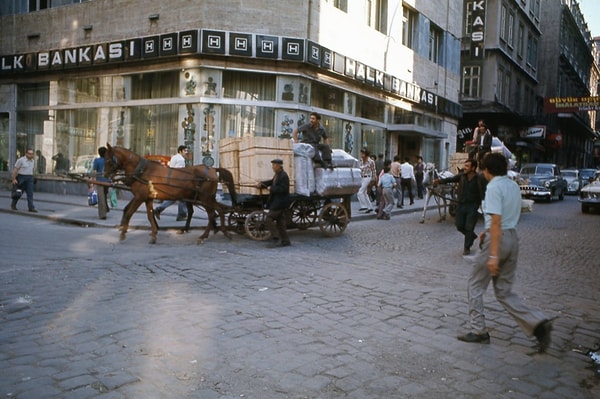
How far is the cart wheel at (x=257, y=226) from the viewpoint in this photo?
11305 millimetres

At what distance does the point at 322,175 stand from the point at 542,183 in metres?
18.3

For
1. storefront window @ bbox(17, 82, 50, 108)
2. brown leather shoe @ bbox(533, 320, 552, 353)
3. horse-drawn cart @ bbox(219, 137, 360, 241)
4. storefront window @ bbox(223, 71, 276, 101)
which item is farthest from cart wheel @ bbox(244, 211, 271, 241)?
storefront window @ bbox(17, 82, 50, 108)

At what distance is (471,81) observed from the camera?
130 feet

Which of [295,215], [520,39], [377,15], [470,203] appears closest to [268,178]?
[295,215]

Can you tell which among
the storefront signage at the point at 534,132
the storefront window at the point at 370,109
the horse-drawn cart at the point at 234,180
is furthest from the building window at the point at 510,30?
the horse-drawn cart at the point at 234,180

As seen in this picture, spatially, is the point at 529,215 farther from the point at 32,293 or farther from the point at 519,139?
the point at 519,139

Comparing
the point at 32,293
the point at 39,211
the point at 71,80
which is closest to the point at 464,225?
the point at 32,293

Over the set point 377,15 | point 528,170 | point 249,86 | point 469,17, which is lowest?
point 528,170

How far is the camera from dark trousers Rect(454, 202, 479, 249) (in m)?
10.6

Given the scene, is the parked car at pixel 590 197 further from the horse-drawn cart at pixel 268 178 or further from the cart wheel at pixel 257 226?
the cart wheel at pixel 257 226

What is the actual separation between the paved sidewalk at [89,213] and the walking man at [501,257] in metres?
9.29

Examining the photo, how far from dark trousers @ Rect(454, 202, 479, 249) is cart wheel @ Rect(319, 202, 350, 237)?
2.88 m

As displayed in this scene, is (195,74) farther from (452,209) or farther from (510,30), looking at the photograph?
(510,30)

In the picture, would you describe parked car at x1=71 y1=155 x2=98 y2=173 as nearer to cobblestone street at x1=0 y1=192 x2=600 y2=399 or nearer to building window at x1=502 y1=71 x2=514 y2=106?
cobblestone street at x1=0 y1=192 x2=600 y2=399
